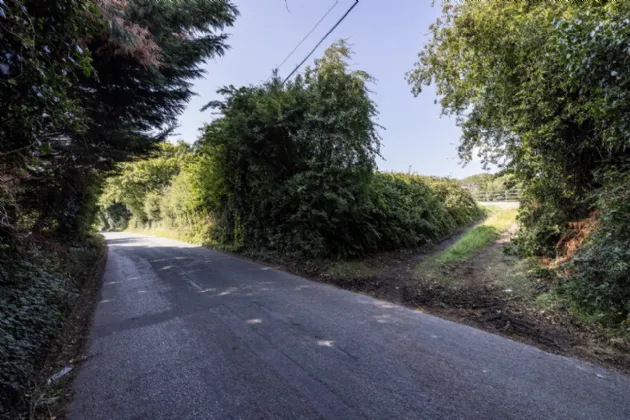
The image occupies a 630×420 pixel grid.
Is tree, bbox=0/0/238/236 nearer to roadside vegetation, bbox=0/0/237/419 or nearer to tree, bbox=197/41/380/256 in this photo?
roadside vegetation, bbox=0/0/237/419

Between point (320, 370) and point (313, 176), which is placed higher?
point (313, 176)

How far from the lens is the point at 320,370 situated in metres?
2.92

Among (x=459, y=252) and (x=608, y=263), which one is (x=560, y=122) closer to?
(x=608, y=263)

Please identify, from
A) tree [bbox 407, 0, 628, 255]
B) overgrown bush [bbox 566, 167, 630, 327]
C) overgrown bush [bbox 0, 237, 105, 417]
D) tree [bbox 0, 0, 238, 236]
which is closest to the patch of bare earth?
overgrown bush [bbox 566, 167, 630, 327]

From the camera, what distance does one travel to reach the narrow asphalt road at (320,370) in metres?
2.36

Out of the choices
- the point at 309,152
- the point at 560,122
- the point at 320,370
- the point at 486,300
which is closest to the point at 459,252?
the point at 486,300

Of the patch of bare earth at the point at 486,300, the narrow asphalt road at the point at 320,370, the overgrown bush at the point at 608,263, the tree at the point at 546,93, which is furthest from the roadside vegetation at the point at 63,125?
the overgrown bush at the point at 608,263

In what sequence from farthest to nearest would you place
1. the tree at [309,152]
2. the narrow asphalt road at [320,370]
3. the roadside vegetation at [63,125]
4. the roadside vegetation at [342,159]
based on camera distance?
the tree at [309,152] < the roadside vegetation at [342,159] < the roadside vegetation at [63,125] < the narrow asphalt road at [320,370]

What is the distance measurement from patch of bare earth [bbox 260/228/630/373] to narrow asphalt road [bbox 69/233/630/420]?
1.26 feet

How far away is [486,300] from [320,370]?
3.55m

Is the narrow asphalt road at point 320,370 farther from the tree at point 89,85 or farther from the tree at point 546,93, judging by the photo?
the tree at point 546,93

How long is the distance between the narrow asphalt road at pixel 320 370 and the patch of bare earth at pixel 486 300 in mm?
383

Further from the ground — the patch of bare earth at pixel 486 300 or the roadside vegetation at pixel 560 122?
the roadside vegetation at pixel 560 122

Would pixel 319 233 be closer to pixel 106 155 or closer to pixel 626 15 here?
pixel 106 155
